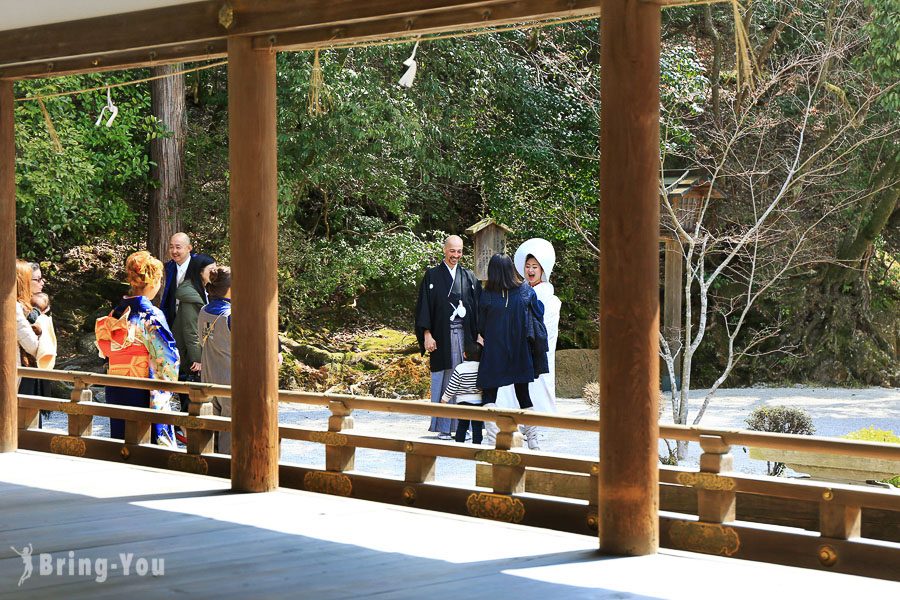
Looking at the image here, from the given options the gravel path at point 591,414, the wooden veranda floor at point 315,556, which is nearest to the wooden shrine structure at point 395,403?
the wooden veranda floor at point 315,556

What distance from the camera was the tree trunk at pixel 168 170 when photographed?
14.0 metres

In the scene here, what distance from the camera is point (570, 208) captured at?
14.7 meters

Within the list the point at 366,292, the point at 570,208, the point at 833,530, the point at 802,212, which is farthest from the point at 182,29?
the point at 802,212

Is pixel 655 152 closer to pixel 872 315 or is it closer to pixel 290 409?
pixel 290 409

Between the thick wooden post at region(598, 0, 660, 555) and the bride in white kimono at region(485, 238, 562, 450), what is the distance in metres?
3.79

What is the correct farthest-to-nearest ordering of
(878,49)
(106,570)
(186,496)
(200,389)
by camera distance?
(878,49)
(200,389)
(186,496)
(106,570)

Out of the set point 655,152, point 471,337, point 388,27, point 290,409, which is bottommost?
point 290,409

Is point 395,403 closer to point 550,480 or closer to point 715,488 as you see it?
point 550,480

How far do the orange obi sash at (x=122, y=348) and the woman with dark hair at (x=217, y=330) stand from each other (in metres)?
0.37

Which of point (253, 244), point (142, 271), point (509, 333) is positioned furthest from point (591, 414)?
point (253, 244)

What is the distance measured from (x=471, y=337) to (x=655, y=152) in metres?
5.41

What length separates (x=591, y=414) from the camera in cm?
1302

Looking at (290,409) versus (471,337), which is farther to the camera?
(290,409)

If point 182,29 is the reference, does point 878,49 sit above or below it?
above
